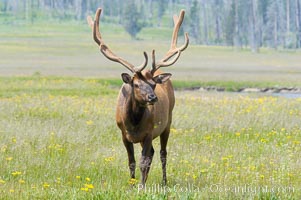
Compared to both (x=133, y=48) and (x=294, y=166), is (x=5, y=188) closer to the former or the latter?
(x=294, y=166)

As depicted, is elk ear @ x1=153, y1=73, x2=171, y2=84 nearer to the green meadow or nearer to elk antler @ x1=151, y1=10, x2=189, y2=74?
elk antler @ x1=151, y1=10, x2=189, y2=74

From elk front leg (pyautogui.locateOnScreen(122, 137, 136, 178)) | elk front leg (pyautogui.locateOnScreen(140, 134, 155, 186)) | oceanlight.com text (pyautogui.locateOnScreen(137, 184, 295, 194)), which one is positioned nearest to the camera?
oceanlight.com text (pyautogui.locateOnScreen(137, 184, 295, 194))

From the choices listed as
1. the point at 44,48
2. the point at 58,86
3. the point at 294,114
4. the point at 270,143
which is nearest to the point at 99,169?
the point at 270,143

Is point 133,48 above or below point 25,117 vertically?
below

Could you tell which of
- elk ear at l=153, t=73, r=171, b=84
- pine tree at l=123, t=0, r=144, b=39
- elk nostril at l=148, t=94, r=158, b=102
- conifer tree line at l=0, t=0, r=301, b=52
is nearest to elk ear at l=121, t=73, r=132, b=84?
elk ear at l=153, t=73, r=171, b=84

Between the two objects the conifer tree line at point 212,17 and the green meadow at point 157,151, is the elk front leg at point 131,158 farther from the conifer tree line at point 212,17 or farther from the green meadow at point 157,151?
the conifer tree line at point 212,17

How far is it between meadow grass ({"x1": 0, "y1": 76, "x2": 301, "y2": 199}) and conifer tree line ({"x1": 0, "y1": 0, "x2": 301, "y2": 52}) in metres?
88.7

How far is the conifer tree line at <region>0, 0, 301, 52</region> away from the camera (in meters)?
125

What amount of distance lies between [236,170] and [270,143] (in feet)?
11.2

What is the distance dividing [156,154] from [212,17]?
141 meters

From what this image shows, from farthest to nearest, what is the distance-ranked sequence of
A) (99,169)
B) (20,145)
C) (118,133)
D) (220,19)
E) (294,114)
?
(220,19) → (294,114) → (118,133) → (20,145) → (99,169)

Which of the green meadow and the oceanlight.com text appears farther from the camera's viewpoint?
the green meadow

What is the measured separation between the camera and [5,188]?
1032 centimetres

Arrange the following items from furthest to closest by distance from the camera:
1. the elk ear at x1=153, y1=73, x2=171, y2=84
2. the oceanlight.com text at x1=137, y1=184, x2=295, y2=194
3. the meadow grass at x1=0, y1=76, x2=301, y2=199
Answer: the elk ear at x1=153, y1=73, x2=171, y2=84 → the meadow grass at x1=0, y1=76, x2=301, y2=199 → the oceanlight.com text at x1=137, y1=184, x2=295, y2=194
